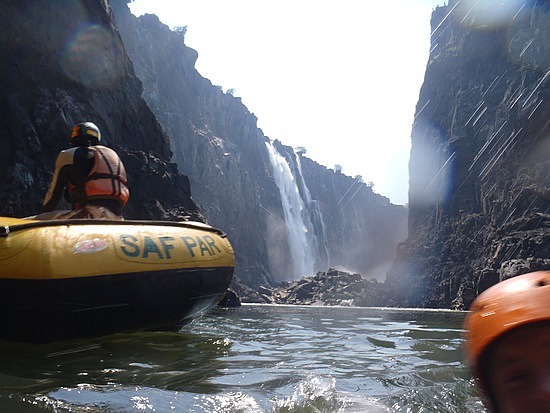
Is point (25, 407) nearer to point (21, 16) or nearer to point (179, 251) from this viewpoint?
point (179, 251)

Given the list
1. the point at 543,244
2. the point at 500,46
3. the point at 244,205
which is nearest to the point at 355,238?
the point at 244,205

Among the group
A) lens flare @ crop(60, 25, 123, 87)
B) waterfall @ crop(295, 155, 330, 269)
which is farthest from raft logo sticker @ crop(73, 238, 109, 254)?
waterfall @ crop(295, 155, 330, 269)

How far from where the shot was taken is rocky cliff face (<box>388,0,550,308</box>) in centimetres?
3409

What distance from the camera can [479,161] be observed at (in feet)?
143

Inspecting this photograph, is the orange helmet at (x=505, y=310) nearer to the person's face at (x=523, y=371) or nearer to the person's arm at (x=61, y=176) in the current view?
the person's face at (x=523, y=371)

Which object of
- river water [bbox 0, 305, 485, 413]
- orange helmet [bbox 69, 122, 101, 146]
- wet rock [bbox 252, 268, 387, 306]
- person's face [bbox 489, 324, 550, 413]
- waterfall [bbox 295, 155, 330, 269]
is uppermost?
waterfall [bbox 295, 155, 330, 269]

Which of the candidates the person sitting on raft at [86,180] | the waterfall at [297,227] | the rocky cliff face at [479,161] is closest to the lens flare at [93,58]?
the person sitting on raft at [86,180]

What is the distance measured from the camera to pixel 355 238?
9094 cm

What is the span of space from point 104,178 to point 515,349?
5358mm

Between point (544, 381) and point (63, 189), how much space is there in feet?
19.2

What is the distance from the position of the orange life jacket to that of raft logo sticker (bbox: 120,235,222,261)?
1.17m

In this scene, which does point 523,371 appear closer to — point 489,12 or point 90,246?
point 90,246

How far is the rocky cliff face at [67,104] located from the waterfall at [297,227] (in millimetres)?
38821

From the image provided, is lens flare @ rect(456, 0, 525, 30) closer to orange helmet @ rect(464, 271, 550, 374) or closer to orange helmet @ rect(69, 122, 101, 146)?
orange helmet @ rect(69, 122, 101, 146)
